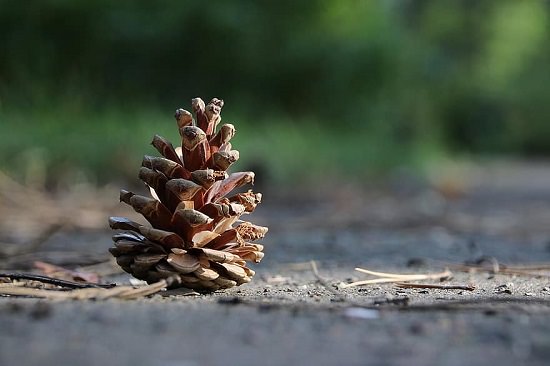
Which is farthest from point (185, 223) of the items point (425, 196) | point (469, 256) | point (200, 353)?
point (425, 196)

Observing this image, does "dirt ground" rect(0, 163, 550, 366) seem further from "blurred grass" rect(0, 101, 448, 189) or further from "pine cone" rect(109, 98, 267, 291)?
"blurred grass" rect(0, 101, 448, 189)

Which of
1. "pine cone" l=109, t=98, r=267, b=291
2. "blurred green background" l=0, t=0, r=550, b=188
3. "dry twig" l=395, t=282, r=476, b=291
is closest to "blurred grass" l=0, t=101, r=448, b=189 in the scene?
"blurred green background" l=0, t=0, r=550, b=188

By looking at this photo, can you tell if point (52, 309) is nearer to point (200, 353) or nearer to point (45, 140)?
point (200, 353)

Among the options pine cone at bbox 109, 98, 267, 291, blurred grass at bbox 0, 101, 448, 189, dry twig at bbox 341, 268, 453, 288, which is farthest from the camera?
blurred grass at bbox 0, 101, 448, 189

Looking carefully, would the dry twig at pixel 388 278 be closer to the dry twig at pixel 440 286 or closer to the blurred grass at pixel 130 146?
the dry twig at pixel 440 286

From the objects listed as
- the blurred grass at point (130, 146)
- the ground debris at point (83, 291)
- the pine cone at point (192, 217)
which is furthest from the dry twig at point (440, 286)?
the blurred grass at point (130, 146)

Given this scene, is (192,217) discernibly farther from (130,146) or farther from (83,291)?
(130,146)

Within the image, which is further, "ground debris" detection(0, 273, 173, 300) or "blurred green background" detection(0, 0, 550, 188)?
"blurred green background" detection(0, 0, 550, 188)
